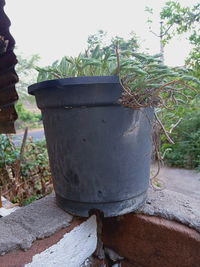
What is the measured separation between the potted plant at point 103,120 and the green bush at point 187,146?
1.97m

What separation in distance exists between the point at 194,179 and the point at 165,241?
181 cm

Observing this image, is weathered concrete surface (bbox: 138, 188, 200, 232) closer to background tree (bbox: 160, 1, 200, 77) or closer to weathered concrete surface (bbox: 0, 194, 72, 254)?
weathered concrete surface (bbox: 0, 194, 72, 254)

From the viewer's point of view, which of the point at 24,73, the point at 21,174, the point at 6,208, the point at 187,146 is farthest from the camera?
the point at 24,73

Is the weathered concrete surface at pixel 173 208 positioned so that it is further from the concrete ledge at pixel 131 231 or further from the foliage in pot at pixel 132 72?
the foliage in pot at pixel 132 72

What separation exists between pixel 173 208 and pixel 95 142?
0.35 meters

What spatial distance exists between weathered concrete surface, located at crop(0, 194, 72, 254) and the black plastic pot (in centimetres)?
6

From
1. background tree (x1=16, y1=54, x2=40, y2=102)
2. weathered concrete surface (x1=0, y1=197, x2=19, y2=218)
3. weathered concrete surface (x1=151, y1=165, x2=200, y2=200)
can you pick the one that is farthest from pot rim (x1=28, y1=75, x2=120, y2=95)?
background tree (x1=16, y1=54, x2=40, y2=102)

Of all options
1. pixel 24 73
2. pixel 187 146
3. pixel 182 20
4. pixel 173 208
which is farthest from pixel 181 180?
pixel 24 73

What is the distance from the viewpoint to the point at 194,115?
276 cm

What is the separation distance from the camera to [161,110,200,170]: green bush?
2.54m

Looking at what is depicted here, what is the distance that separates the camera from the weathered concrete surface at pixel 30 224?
1.68 ft

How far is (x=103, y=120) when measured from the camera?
51 cm

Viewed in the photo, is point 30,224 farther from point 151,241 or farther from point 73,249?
point 151,241

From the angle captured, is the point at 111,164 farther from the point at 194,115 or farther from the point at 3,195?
the point at 194,115
